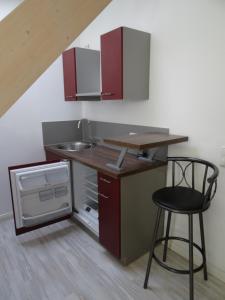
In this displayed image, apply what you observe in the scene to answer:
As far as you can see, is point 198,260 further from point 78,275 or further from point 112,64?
point 112,64

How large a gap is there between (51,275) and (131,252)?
0.68 m

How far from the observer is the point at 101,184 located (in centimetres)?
180

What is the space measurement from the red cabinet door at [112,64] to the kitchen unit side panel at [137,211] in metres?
0.74

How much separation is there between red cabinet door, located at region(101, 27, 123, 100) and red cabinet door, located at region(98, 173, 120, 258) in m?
0.75

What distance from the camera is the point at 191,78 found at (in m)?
1.66

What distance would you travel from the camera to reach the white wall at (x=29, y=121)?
2480 millimetres

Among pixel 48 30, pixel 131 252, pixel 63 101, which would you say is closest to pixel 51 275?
pixel 131 252

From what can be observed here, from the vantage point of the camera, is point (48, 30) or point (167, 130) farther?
point (167, 130)

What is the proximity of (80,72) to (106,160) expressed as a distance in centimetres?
110

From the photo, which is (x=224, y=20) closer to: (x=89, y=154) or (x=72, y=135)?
(x=89, y=154)

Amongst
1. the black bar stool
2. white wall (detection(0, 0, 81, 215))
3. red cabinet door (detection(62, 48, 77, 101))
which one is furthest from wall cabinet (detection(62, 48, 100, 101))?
the black bar stool

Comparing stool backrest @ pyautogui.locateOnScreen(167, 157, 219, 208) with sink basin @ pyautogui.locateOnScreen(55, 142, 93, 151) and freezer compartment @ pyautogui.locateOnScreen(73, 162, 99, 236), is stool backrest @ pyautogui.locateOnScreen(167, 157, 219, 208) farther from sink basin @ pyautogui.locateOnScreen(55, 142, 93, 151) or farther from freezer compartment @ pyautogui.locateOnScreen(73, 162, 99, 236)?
sink basin @ pyautogui.locateOnScreen(55, 142, 93, 151)

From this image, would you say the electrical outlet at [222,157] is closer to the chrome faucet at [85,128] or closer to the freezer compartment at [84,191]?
the freezer compartment at [84,191]

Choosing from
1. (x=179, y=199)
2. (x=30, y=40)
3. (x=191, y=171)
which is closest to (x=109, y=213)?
(x=179, y=199)
